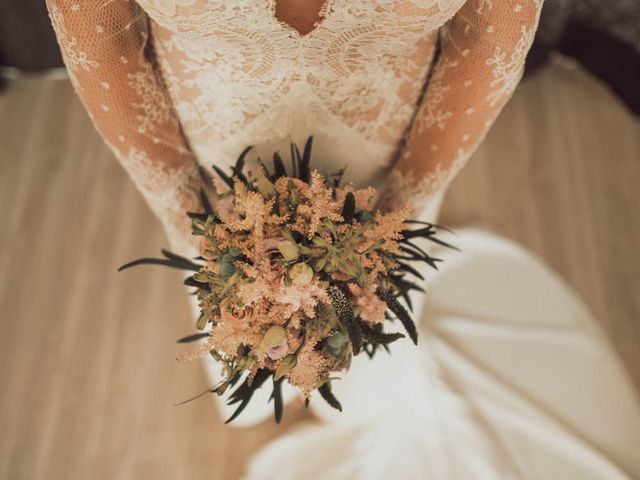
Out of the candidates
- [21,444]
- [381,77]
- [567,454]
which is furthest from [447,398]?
[21,444]

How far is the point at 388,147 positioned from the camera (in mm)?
1143

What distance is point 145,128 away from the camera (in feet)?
3.26

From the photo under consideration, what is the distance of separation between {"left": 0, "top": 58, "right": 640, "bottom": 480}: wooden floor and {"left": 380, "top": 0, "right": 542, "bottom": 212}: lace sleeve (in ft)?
2.94

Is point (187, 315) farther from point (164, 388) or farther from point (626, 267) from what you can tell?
point (626, 267)

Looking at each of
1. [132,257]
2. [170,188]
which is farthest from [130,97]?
[132,257]

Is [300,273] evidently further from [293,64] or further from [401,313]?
[293,64]

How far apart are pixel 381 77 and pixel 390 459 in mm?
993

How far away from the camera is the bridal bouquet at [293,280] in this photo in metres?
0.80

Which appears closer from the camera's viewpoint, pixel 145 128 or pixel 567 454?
pixel 145 128

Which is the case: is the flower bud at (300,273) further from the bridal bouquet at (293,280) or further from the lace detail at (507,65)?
the lace detail at (507,65)

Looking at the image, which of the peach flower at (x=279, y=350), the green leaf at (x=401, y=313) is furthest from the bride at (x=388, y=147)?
the peach flower at (x=279, y=350)

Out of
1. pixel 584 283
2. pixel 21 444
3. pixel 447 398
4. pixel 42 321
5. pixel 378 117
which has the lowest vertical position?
pixel 21 444

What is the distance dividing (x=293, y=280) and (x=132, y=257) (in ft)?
4.15

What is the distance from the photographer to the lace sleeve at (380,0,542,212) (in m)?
0.90
